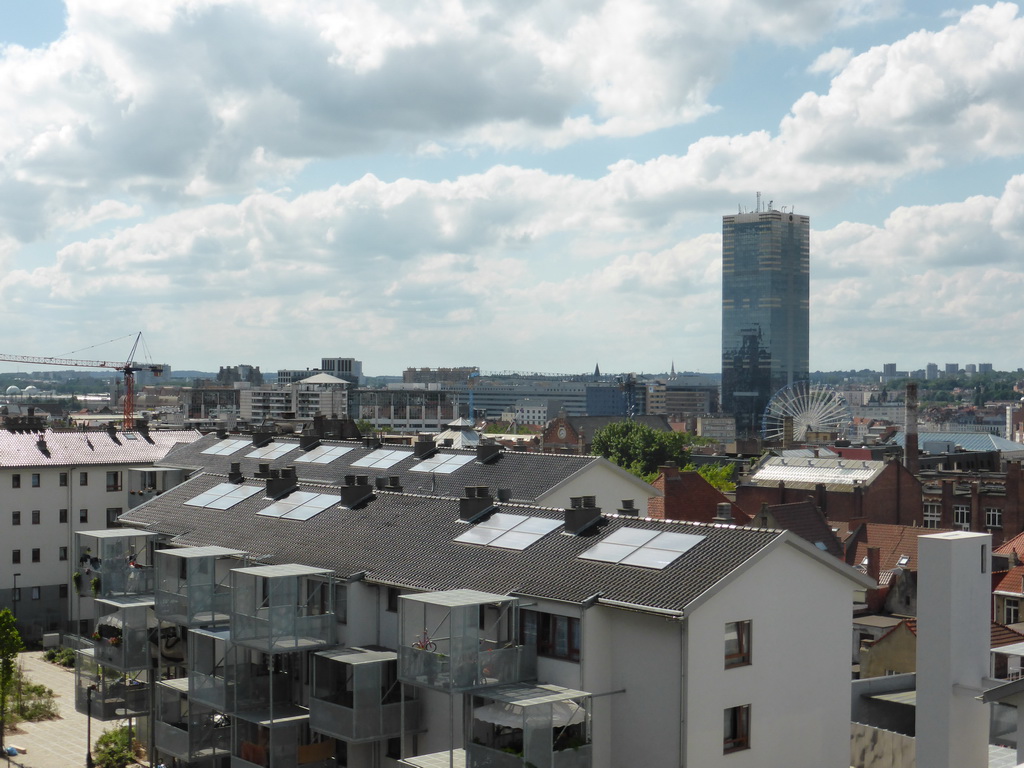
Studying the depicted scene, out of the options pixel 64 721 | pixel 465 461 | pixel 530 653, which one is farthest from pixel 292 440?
pixel 530 653

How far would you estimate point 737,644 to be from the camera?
2534 centimetres

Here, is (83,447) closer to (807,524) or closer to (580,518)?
(807,524)

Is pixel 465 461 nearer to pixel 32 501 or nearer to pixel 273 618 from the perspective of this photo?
pixel 273 618

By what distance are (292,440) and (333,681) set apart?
2629 centimetres

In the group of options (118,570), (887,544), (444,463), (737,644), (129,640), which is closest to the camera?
(737,644)

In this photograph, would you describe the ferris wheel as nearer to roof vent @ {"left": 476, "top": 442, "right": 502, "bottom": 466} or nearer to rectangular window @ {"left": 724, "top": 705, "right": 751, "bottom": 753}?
roof vent @ {"left": 476, "top": 442, "right": 502, "bottom": 466}

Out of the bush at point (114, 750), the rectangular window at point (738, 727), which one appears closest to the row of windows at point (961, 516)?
the rectangular window at point (738, 727)

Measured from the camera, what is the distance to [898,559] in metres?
57.9

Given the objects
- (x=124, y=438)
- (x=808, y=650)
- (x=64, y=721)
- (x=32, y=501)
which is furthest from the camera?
(x=124, y=438)

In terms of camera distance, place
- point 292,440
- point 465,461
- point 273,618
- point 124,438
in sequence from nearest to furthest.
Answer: point 273,618 < point 465,461 < point 292,440 < point 124,438

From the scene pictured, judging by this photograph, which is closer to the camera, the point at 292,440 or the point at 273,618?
the point at 273,618

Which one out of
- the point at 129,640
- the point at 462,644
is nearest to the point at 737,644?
the point at 462,644

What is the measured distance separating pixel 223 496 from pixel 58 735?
10.7 m

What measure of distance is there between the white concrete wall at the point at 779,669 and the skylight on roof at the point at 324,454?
28.2 metres
